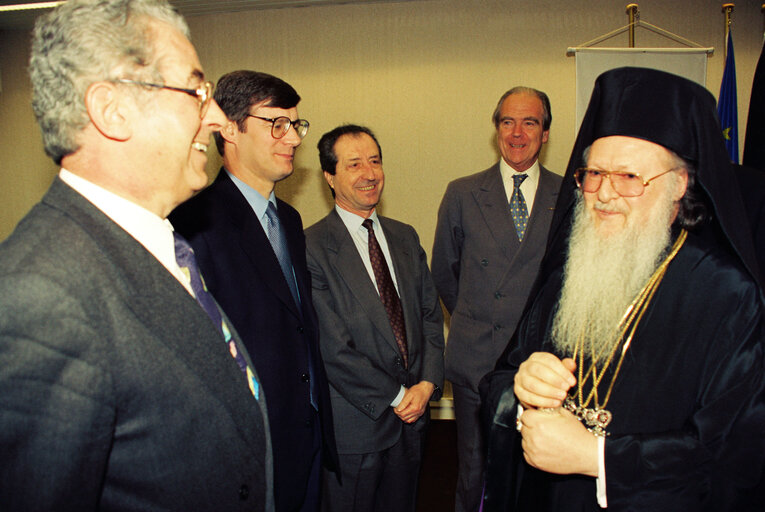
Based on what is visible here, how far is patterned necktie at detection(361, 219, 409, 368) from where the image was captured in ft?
8.87

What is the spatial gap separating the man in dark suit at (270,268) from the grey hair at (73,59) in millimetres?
695

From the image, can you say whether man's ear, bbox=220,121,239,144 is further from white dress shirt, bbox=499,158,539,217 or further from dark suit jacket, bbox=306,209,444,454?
white dress shirt, bbox=499,158,539,217

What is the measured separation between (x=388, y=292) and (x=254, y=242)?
0.98 m

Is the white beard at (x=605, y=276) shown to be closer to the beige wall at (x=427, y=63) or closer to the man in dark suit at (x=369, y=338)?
the man in dark suit at (x=369, y=338)

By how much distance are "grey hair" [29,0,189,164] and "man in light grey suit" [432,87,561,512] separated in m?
2.46

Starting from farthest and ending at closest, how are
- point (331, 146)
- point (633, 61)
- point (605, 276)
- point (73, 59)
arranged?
point (633, 61) → point (331, 146) → point (605, 276) → point (73, 59)

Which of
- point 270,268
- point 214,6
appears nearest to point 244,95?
point 270,268

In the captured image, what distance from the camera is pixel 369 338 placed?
2.60 metres

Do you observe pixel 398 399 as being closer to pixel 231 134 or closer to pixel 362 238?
pixel 362 238

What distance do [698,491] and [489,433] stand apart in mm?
595

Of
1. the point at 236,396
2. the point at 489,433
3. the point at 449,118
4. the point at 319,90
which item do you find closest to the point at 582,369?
the point at 489,433

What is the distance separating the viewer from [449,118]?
530 centimetres

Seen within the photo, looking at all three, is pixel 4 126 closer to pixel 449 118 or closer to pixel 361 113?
pixel 361 113

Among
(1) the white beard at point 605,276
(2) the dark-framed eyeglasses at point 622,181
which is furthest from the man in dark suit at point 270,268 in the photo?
(2) the dark-framed eyeglasses at point 622,181
